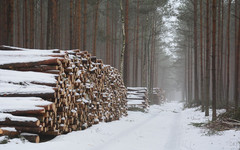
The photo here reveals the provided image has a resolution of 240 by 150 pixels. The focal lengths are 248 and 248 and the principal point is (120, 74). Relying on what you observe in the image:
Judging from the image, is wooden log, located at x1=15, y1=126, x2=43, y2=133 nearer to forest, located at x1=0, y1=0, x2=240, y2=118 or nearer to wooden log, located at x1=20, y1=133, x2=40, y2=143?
wooden log, located at x1=20, y1=133, x2=40, y2=143

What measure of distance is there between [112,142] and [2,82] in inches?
126

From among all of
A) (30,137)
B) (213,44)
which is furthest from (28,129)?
(213,44)

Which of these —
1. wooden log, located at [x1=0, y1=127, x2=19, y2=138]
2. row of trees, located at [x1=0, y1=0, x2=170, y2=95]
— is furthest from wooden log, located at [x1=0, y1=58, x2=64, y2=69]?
row of trees, located at [x1=0, y1=0, x2=170, y2=95]

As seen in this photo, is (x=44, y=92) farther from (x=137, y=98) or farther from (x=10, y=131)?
(x=137, y=98)

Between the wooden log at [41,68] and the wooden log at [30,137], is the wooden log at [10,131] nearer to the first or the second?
the wooden log at [30,137]

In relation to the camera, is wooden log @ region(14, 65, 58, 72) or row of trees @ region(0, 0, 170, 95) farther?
row of trees @ region(0, 0, 170, 95)

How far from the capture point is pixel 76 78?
26.4 feet

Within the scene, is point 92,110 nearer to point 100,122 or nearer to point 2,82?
point 100,122

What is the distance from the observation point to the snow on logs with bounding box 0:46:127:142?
5.08 meters

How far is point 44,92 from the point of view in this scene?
18.8 feet

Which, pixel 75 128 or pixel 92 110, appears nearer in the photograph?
pixel 75 128

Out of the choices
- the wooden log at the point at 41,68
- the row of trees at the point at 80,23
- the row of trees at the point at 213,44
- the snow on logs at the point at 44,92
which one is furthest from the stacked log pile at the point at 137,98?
the wooden log at the point at 41,68

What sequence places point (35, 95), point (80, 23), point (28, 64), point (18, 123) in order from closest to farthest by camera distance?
point (18, 123)
point (35, 95)
point (28, 64)
point (80, 23)

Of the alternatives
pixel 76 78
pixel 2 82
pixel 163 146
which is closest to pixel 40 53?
pixel 2 82
